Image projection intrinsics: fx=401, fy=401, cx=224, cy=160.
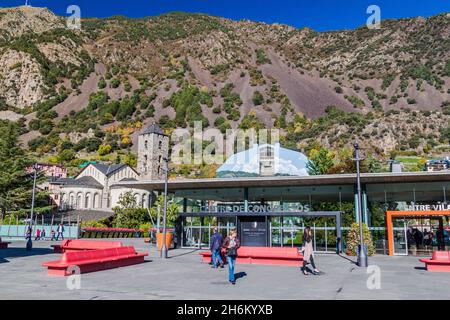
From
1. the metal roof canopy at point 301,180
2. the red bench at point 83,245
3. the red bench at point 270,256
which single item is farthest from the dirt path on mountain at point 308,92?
the red bench at point 270,256

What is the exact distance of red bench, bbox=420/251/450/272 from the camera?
16.6m

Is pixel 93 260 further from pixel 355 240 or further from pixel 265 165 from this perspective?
pixel 265 165

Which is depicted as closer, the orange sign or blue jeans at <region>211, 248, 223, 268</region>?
blue jeans at <region>211, 248, 223, 268</region>

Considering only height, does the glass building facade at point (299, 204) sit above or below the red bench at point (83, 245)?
above

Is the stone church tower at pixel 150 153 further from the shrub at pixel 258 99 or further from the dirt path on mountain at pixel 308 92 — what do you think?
the dirt path on mountain at pixel 308 92

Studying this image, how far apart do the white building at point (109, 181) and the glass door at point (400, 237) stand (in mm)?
53565

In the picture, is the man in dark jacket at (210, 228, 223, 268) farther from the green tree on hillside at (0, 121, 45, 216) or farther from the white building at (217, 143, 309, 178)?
the green tree on hillside at (0, 121, 45, 216)

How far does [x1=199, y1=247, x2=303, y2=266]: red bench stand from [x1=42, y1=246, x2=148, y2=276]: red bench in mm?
4094

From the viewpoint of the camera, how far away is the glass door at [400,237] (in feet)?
87.9

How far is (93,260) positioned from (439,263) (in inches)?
553

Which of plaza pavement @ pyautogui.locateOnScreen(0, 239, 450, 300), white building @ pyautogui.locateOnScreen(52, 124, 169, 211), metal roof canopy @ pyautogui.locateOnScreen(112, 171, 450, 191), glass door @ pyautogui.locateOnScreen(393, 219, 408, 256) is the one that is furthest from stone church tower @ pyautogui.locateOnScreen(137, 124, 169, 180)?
plaza pavement @ pyautogui.locateOnScreen(0, 239, 450, 300)

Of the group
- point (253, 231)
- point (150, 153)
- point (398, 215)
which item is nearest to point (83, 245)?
point (253, 231)

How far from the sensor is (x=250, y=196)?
32.5m

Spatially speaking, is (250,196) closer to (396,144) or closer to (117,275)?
(117,275)
